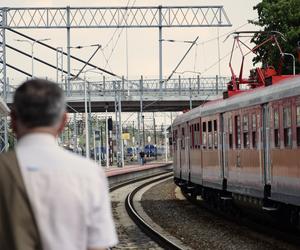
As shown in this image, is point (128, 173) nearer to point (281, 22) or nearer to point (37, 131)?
point (281, 22)

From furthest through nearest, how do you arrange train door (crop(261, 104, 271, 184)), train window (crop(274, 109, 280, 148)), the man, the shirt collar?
train door (crop(261, 104, 271, 184)) → train window (crop(274, 109, 280, 148)) → the shirt collar → the man

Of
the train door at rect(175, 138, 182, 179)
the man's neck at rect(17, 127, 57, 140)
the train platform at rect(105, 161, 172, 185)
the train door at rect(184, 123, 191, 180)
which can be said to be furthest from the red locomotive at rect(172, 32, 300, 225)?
the train platform at rect(105, 161, 172, 185)

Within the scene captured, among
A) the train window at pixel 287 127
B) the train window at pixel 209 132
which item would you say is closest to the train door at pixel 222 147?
the train window at pixel 209 132

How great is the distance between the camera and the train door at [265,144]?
14.6 meters

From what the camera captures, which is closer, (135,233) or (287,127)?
(287,127)

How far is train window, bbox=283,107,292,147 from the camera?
13.1 meters

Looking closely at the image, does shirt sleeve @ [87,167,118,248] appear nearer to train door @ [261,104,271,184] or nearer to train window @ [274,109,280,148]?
train window @ [274,109,280,148]

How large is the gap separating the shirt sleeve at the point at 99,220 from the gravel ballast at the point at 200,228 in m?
10.5

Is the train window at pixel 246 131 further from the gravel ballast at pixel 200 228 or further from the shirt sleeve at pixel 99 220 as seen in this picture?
the shirt sleeve at pixel 99 220

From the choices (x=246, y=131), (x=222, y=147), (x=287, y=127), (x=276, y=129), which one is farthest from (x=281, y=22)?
(x=287, y=127)

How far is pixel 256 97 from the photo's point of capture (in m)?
15.5

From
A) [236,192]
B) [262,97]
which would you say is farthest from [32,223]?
[236,192]

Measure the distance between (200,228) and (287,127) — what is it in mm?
5149

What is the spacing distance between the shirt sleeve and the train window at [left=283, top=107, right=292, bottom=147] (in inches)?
396
